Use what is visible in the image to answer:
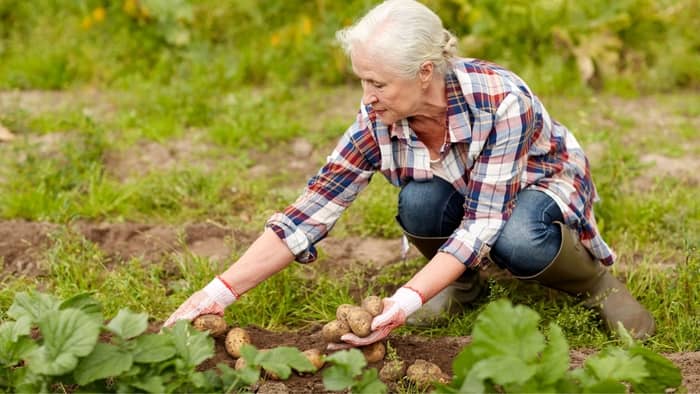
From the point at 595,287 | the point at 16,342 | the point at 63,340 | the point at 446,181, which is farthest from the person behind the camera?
the point at 595,287

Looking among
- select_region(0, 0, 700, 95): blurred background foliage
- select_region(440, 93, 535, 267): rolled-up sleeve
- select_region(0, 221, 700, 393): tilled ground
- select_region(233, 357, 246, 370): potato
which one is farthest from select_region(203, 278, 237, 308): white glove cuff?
select_region(0, 0, 700, 95): blurred background foliage

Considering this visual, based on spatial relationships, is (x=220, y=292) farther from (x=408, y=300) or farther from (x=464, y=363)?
(x=464, y=363)

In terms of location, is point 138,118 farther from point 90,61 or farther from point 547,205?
point 547,205

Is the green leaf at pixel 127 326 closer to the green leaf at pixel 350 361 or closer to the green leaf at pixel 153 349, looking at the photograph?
the green leaf at pixel 153 349

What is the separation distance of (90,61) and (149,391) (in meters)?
3.70

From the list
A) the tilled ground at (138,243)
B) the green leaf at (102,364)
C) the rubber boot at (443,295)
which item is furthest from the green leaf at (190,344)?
the rubber boot at (443,295)

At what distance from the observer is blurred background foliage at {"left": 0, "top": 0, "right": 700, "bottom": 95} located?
5.50m

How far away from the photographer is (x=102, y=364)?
7.90 ft

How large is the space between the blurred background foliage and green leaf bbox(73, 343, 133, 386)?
312 centimetres

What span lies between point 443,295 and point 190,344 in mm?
1263

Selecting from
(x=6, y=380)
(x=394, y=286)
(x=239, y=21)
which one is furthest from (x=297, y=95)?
(x=6, y=380)

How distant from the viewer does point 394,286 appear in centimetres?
365

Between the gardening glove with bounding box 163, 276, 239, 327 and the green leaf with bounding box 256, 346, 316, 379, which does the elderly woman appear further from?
the green leaf with bounding box 256, 346, 316, 379

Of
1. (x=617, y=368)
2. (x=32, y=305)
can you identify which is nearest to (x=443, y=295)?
(x=617, y=368)
